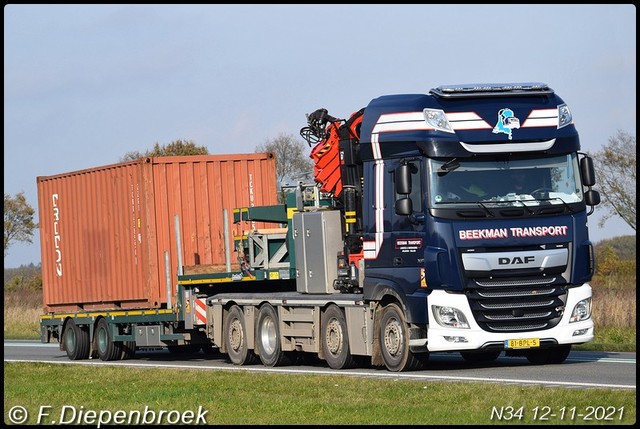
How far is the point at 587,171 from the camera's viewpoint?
18969 mm

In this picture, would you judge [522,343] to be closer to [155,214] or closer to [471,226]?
[471,226]

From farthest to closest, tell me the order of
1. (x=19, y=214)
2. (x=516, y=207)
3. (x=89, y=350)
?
(x=19, y=214) → (x=89, y=350) → (x=516, y=207)

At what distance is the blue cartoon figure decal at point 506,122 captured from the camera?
Answer: 18.7m

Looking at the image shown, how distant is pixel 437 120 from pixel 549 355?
4.19 metres

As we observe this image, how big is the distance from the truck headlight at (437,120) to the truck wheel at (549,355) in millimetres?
3805

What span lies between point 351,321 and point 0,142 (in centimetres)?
565

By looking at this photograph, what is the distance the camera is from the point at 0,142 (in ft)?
61.3

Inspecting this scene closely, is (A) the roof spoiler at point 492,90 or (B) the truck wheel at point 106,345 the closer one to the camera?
(A) the roof spoiler at point 492,90

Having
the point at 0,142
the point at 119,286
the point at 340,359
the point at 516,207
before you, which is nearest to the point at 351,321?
the point at 340,359

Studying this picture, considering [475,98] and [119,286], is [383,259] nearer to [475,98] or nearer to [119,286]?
[475,98]

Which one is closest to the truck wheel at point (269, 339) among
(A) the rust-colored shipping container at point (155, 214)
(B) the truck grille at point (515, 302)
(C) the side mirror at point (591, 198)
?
(A) the rust-colored shipping container at point (155, 214)

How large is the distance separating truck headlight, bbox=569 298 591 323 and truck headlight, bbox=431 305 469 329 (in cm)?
155

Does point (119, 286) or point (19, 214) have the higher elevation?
point (19, 214)

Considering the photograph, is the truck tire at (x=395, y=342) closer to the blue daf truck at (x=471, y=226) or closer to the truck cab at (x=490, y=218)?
the blue daf truck at (x=471, y=226)
